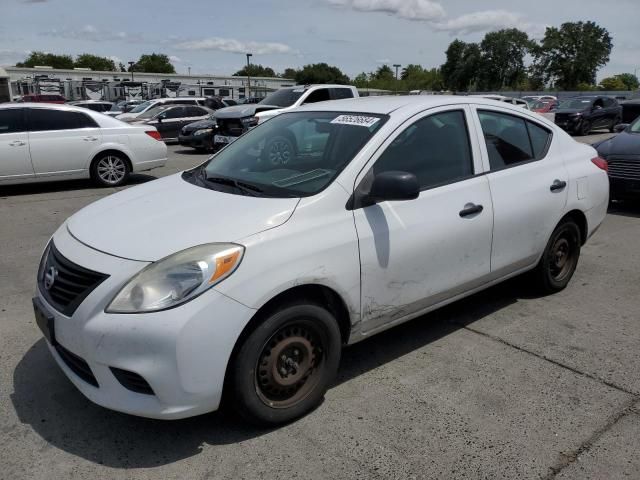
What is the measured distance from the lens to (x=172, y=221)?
9.51 feet

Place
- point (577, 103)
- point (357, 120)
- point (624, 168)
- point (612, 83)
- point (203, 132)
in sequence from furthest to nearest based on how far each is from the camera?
point (612, 83), point (577, 103), point (203, 132), point (624, 168), point (357, 120)

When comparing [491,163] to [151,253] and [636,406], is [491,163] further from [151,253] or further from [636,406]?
[151,253]

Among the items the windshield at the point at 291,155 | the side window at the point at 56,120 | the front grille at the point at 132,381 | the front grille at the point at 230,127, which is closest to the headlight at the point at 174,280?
the front grille at the point at 132,381

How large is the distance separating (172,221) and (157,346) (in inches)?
29.6

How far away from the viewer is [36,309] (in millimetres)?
2967

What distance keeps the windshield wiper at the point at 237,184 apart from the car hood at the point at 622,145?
678 centimetres

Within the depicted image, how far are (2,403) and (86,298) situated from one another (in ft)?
3.56

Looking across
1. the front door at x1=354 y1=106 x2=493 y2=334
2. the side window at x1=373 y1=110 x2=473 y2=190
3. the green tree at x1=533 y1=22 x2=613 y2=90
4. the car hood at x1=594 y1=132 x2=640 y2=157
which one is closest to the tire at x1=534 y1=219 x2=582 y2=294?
the front door at x1=354 y1=106 x2=493 y2=334

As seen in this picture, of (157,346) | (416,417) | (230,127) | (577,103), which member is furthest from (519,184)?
(577,103)

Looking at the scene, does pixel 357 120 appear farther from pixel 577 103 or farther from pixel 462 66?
pixel 462 66

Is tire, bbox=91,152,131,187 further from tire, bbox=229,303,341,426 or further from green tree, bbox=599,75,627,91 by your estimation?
green tree, bbox=599,75,627,91

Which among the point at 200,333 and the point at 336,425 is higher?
the point at 200,333

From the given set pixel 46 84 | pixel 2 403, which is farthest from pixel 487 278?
pixel 46 84

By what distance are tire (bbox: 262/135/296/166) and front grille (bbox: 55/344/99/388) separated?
5.47 feet
